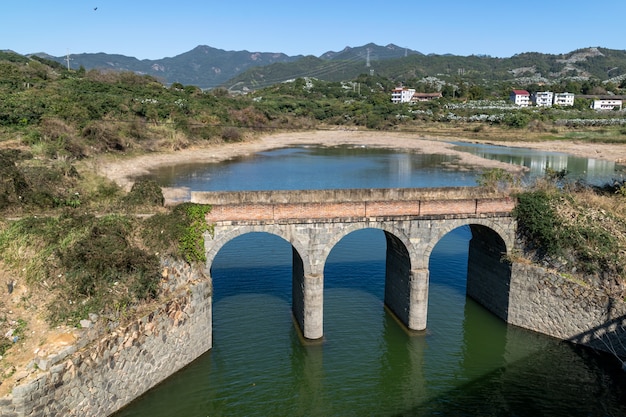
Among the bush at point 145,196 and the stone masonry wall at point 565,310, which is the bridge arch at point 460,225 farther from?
the bush at point 145,196

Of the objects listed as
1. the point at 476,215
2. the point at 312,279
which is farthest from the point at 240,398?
the point at 476,215

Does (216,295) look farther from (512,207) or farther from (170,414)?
(512,207)

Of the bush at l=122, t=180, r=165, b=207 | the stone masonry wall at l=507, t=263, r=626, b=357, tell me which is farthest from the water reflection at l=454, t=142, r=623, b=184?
the bush at l=122, t=180, r=165, b=207

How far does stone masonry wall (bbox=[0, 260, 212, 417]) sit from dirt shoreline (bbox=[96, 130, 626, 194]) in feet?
81.2

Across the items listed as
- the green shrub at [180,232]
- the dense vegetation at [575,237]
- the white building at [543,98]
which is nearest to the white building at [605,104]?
the white building at [543,98]

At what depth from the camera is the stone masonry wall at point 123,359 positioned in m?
11.5

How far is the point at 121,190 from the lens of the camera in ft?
85.5

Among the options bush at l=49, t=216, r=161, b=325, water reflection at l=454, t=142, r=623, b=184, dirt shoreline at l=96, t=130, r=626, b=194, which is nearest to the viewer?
bush at l=49, t=216, r=161, b=325

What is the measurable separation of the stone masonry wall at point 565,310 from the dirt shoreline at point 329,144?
30350 mm

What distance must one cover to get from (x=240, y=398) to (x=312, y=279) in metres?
4.72

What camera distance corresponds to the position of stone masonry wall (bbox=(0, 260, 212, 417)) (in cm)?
1152

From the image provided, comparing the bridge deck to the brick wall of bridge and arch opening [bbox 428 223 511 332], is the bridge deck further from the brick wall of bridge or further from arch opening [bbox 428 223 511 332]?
arch opening [bbox 428 223 511 332]

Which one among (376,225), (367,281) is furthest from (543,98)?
(376,225)

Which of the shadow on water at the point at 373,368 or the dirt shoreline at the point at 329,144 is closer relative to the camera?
the shadow on water at the point at 373,368
